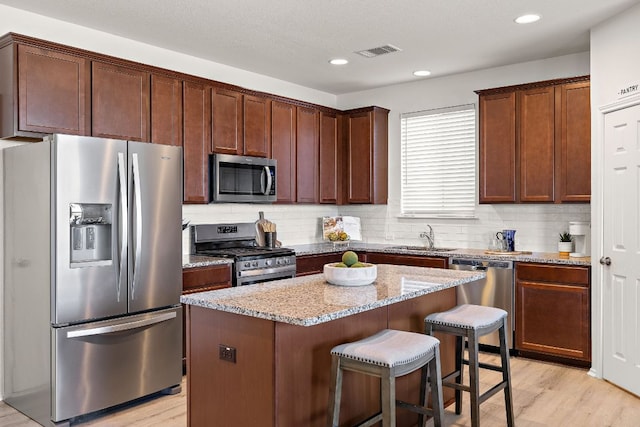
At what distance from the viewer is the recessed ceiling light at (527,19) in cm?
383

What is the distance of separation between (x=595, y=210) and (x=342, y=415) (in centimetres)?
269

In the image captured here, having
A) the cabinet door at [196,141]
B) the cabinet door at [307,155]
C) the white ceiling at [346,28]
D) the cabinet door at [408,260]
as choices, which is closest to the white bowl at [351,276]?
the white ceiling at [346,28]

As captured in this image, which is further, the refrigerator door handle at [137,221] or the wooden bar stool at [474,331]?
the refrigerator door handle at [137,221]

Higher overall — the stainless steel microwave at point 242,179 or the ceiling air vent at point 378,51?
the ceiling air vent at point 378,51

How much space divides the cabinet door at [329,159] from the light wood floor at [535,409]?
106 inches

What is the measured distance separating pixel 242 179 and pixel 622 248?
3181mm

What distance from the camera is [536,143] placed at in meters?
4.76

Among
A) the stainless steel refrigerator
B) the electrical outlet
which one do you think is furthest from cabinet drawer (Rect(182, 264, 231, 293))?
the electrical outlet

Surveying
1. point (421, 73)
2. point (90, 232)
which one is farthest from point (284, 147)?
point (90, 232)

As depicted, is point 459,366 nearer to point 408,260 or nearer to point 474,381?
point 474,381

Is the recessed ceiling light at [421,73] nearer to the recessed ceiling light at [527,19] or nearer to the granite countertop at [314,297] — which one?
the recessed ceiling light at [527,19]

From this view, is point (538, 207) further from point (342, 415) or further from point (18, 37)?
point (18, 37)

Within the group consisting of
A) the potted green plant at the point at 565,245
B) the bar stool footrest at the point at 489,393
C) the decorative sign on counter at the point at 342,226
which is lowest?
the bar stool footrest at the point at 489,393

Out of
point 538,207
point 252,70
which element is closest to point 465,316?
point 538,207
